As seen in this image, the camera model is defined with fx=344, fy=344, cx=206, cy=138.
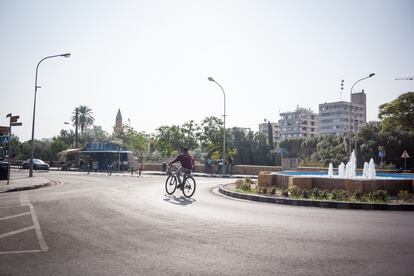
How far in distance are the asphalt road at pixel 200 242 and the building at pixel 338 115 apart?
138m

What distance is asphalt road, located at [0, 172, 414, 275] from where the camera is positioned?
4.45 metres

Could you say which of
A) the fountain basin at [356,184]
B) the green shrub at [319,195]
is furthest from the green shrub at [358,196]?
the green shrub at [319,195]

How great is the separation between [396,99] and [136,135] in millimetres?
56489

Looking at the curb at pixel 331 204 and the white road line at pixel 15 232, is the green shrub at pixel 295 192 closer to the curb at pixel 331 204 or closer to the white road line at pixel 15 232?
the curb at pixel 331 204

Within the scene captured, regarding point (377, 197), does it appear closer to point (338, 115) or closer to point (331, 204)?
point (331, 204)

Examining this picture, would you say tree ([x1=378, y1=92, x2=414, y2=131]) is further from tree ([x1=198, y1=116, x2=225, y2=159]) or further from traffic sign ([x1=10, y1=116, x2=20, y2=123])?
traffic sign ([x1=10, y1=116, x2=20, y2=123])

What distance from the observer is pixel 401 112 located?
4291 cm

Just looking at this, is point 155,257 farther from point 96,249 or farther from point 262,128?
point 262,128

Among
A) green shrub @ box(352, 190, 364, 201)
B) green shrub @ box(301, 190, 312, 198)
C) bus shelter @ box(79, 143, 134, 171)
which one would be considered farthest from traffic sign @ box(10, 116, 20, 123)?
bus shelter @ box(79, 143, 134, 171)

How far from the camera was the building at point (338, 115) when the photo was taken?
5463 inches

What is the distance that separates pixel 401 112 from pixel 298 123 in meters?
114

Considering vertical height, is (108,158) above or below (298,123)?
below

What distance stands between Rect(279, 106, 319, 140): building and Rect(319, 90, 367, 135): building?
35.1 ft

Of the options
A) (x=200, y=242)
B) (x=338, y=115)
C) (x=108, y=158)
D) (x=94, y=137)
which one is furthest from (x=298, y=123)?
(x=200, y=242)
